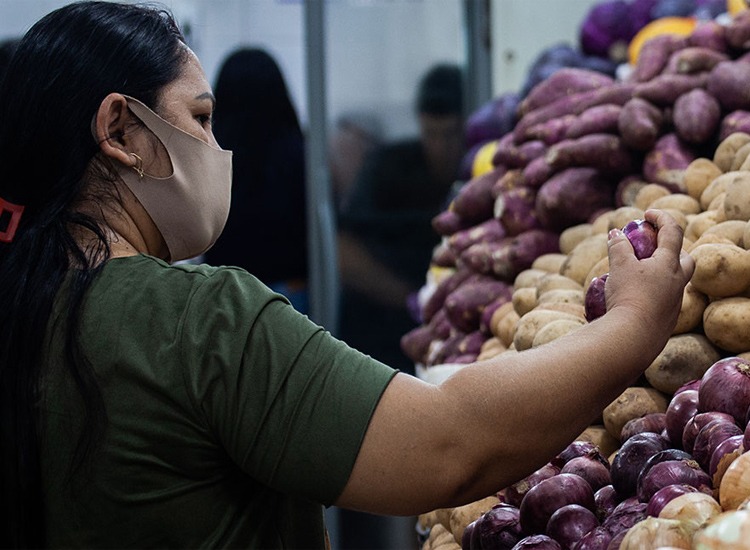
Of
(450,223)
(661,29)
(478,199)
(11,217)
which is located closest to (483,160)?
(450,223)

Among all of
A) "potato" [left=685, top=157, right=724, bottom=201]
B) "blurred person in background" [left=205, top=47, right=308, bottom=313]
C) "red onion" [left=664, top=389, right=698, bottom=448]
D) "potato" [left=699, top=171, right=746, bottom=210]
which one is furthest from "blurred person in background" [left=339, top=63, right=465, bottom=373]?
"red onion" [left=664, top=389, right=698, bottom=448]

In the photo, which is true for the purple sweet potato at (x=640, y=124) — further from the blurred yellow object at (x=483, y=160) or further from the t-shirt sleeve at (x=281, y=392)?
the t-shirt sleeve at (x=281, y=392)

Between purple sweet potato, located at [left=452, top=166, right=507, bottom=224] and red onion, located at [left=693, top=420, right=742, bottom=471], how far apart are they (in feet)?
6.62

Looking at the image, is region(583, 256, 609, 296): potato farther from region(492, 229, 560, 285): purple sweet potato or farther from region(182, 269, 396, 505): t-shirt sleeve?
region(182, 269, 396, 505): t-shirt sleeve

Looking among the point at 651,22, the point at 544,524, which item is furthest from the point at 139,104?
the point at 651,22

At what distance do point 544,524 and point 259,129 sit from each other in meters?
3.93

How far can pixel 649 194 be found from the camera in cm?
267

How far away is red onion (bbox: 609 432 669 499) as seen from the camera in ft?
5.34

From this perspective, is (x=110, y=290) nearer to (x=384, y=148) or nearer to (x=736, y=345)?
(x=736, y=345)

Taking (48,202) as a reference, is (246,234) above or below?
below

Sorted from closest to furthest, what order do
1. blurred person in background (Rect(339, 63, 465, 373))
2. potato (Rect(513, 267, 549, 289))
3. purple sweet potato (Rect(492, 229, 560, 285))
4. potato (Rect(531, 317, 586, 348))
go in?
potato (Rect(531, 317, 586, 348)) < potato (Rect(513, 267, 549, 289)) < purple sweet potato (Rect(492, 229, 560, 285)) < blurred person in background (Rect(339, 63, 465, 373))

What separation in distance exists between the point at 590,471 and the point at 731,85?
5.04 ft

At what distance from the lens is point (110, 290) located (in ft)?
4.39

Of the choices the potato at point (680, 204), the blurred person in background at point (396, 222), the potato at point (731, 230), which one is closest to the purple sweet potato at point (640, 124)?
the potato at point (680, 204)
